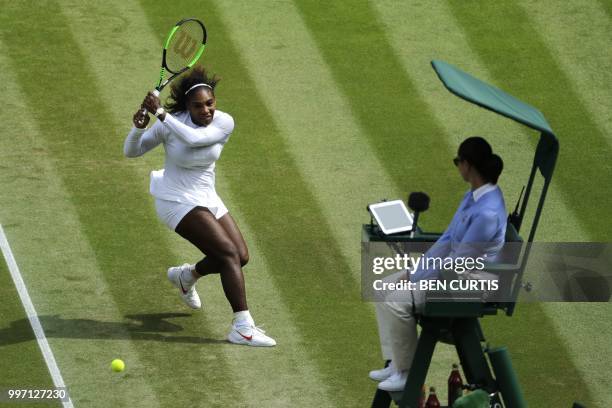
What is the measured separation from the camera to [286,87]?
15891 millimetres

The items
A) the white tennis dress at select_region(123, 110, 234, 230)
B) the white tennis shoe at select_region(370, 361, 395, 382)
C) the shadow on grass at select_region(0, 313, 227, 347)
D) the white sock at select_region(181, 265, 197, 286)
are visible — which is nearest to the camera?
the white tennis shoe at select_region(370, 361, 395, 382)

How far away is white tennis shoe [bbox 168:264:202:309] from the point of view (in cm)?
1256

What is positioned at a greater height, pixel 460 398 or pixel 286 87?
pixel 460 398

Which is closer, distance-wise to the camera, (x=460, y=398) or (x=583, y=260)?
(x=460, y=398)

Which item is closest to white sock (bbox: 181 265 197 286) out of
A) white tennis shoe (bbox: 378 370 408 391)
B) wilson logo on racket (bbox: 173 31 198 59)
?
wilson logo on racket (bbox: 173 31 198 59)

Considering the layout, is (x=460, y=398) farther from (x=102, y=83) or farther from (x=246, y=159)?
(x=102, y=83)

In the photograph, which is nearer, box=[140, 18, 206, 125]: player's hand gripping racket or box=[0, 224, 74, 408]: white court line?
box=[0, 224, 74, 408]: white court line

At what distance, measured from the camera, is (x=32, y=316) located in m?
12.5

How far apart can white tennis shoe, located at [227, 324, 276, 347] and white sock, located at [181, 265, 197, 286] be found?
0.60m

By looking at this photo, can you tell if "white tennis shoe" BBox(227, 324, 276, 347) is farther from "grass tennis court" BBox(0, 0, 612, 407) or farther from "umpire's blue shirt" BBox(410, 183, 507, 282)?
"umpire's blue shirt" BBox(410, 183, 507, 282)

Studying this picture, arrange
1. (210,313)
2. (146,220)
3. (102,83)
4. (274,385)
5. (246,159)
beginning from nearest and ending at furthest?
(274,385), (210,313), (146,220), (246,159), (102,83)

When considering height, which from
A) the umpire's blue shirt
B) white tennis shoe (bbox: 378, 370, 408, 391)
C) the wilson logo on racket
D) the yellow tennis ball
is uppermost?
the umpire's blue shirt

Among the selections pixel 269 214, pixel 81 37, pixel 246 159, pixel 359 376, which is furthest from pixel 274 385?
pixel 81 37

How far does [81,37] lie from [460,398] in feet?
25.1
